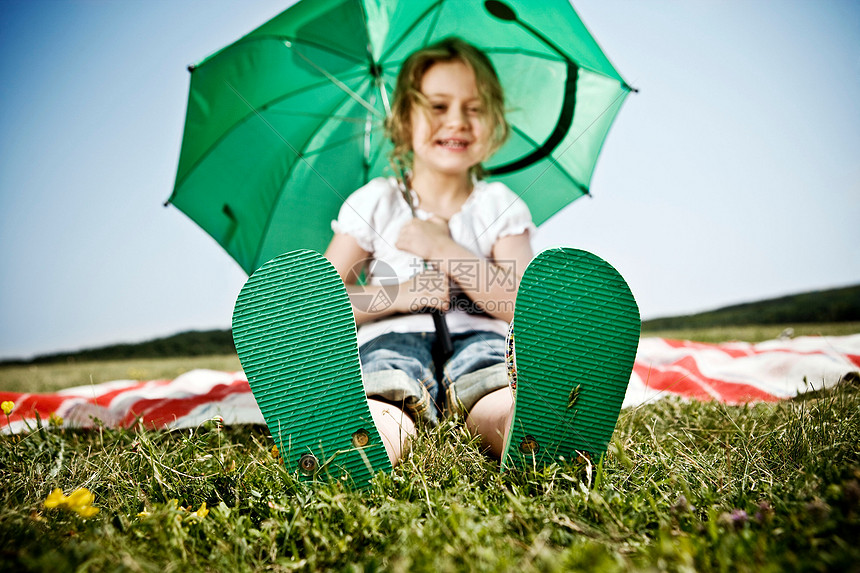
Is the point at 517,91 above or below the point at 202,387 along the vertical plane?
above

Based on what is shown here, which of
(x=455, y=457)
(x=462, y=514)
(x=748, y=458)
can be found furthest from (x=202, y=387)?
(x=748, y=458)

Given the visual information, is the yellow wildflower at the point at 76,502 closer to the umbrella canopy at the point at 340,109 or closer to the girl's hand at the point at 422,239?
the girl's hand at the point at 422,239

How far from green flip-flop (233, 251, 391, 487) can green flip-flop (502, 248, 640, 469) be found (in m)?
0.34

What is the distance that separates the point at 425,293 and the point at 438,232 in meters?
0.28

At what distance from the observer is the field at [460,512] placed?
32.3 inches

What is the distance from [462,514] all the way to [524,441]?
329mm

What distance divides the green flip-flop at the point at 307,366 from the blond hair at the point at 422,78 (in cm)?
124

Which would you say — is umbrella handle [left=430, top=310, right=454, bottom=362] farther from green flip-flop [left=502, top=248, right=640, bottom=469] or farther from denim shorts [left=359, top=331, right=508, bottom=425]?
green flip-flop [left=502, top=248, right=640, bottom=469]

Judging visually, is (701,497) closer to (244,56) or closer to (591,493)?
(591,493)

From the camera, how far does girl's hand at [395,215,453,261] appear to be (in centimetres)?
204

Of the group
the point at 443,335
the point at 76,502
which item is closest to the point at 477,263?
the point at 443,335

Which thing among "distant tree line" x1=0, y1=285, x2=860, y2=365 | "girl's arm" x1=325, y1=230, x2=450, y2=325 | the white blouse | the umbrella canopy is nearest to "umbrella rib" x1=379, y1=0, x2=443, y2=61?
the umbrella canopy

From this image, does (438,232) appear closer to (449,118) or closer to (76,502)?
(449,118)

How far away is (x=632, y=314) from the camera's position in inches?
49.0
